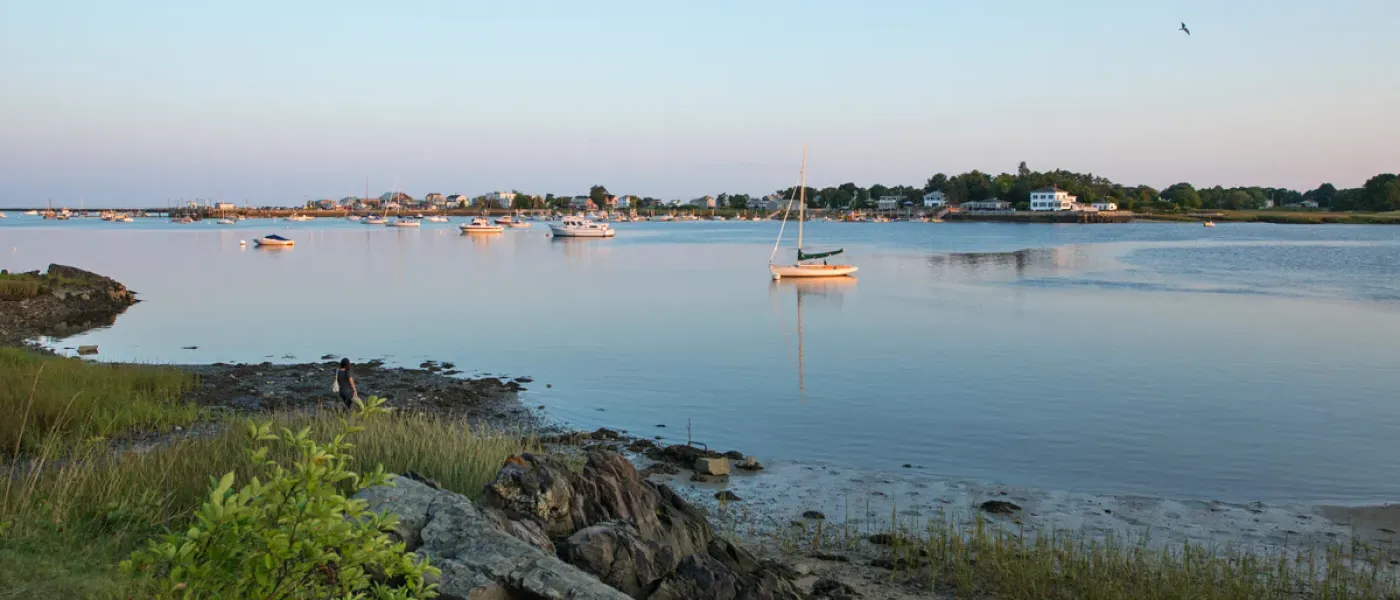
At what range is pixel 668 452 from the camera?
17.0 metres

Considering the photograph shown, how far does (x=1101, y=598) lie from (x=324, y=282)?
185ft

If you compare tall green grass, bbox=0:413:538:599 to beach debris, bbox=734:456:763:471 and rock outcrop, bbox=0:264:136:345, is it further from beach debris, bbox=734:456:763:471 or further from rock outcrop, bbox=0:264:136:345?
rock outcrop, bbox=0:264:136:345

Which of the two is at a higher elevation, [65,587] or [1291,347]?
[65,587]

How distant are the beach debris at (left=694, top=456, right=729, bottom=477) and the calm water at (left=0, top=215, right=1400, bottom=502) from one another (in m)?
2.29

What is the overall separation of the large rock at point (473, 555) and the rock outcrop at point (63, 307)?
28612 millimetres

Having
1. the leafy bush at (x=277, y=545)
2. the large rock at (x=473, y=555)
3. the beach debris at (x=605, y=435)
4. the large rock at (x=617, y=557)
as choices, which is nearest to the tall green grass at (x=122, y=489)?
the leafy bush at (x=277, y=545)

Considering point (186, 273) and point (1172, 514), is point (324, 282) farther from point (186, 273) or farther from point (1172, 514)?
point (1172, 514)

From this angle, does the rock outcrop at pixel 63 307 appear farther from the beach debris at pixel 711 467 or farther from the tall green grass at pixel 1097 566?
the tall green grass at pixel 1097 566

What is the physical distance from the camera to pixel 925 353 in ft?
102

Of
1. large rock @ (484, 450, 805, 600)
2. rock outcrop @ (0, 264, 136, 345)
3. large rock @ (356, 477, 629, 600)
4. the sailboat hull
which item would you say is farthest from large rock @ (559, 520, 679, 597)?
the sailboat hull

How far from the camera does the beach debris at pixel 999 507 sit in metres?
14.2

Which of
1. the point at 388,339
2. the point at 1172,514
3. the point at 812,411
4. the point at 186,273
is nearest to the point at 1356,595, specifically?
the point at 1172,514

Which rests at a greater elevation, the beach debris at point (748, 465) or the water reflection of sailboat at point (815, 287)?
the beach debris at point (748, 465)

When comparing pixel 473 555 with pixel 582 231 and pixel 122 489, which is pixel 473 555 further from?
pixel 582 231
